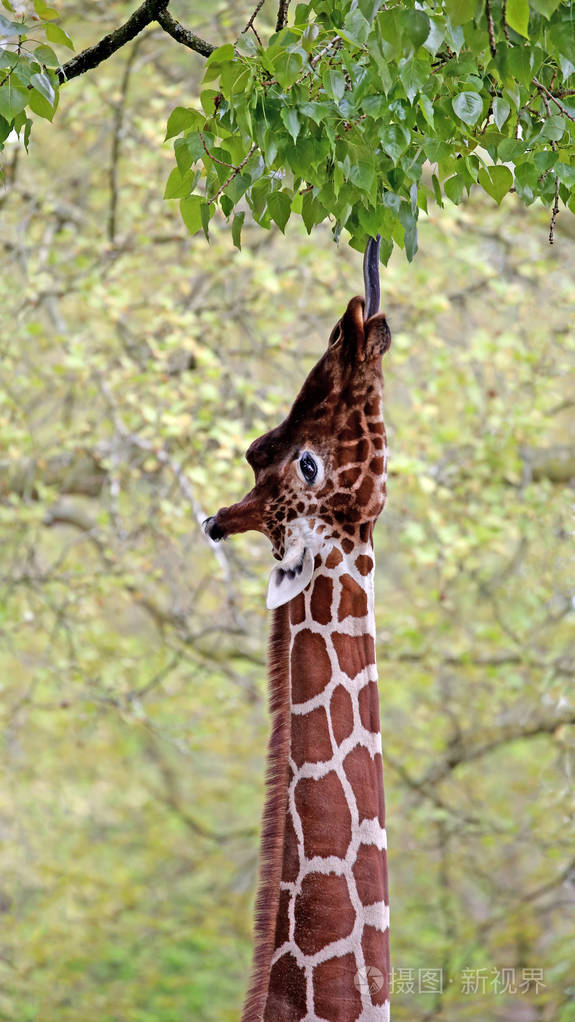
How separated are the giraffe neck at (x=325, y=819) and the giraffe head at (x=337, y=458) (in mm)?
56

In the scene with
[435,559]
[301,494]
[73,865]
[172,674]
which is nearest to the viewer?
[301,494]

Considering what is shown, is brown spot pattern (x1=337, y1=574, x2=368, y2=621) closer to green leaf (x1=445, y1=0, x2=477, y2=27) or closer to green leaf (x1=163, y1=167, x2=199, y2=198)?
green leaf (x1=163, y1=167, x2=199, y2=198)

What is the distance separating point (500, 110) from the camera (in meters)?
1.98

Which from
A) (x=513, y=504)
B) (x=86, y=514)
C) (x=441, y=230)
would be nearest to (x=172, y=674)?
(x=86, y=514)

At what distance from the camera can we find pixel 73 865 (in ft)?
30.8

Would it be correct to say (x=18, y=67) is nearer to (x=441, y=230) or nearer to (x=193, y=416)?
(x=193, y=416)

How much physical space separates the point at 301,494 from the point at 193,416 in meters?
3.25

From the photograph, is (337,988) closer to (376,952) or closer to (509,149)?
(376,952)

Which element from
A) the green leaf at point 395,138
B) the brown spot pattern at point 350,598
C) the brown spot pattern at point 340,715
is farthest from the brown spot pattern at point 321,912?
the green leaf at point 395,138

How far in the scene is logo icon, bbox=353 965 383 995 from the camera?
2072 mm

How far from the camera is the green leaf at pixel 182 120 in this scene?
208 cm

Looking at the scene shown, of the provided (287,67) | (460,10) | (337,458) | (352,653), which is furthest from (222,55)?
(352,653)

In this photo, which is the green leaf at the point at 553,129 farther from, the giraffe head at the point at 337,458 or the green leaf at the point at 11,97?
the green leaf at the point at 11,97

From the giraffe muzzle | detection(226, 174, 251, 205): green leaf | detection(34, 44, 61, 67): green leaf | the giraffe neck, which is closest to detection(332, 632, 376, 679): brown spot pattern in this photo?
the giraffe neck
